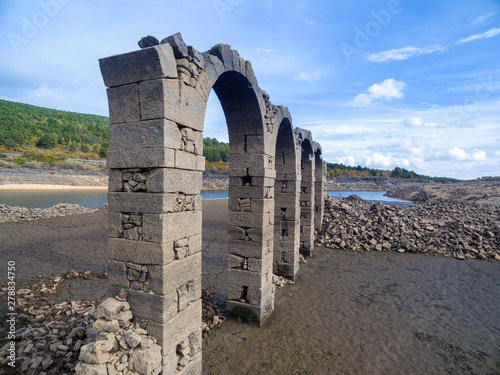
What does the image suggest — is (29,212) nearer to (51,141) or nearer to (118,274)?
(118,274)

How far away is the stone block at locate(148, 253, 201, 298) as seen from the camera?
3.44 meters

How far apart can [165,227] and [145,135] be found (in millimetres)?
1230

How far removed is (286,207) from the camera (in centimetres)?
938

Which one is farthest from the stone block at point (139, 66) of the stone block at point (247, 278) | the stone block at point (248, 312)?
the stone block at point (248, 312)

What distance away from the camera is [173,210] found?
362 centimetres

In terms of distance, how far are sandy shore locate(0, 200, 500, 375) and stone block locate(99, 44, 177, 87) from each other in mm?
4826

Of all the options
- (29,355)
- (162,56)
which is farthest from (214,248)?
(162,56)

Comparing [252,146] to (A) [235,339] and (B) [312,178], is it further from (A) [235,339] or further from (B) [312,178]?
(B) [312,178]

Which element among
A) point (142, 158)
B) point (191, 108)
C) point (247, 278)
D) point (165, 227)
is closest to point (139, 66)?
point (191, 108)

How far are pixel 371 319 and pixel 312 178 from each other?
22.2 ft

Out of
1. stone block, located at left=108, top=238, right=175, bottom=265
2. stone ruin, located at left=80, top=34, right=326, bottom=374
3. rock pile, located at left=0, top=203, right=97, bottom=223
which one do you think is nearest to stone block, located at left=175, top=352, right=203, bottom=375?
stone ruin, located at left=80, top=34, right=326, bottom=374

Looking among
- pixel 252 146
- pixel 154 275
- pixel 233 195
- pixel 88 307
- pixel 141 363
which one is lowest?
pixel 88 307

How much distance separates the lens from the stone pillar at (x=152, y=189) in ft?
11.1

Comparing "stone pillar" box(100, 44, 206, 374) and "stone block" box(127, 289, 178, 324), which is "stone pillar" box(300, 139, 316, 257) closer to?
"stone pillar" box(100, 44, 206, 374)
